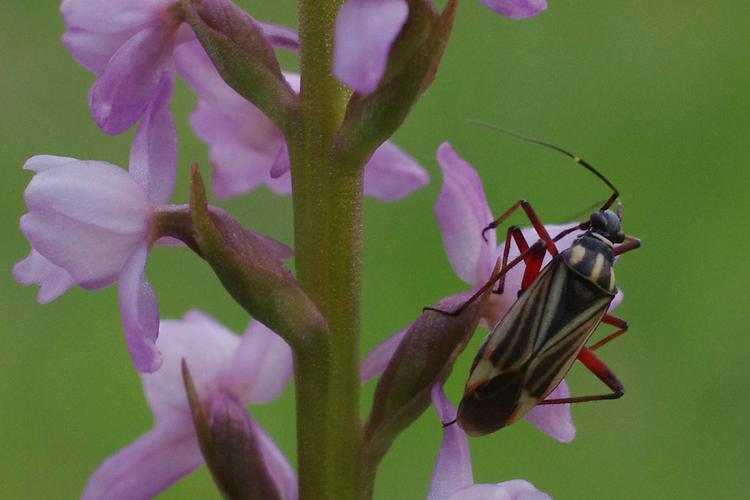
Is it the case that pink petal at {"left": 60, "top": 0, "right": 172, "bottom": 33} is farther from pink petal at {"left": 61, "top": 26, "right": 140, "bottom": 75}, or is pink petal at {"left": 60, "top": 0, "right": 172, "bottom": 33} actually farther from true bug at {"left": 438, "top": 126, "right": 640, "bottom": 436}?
true bug at {"left": 438, "top": 126, "right": 640, "bottom": 436}

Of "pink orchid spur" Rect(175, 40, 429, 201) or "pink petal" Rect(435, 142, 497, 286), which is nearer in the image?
"pink petal" Rect(435, 142, 497, 286)

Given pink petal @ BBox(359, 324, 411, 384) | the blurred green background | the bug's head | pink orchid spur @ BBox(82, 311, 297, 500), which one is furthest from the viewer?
the blurred green background

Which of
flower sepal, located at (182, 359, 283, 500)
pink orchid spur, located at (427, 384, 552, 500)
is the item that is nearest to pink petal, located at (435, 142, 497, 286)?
pink orchid spur, located at (427, 384, 552, 500)

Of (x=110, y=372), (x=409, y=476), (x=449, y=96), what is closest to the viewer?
(x=409, y=476)

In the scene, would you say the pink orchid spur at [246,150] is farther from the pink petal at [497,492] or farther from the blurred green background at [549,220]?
the blurred green background at [549,220]

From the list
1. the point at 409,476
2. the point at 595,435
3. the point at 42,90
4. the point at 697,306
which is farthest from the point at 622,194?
the point at 42,90

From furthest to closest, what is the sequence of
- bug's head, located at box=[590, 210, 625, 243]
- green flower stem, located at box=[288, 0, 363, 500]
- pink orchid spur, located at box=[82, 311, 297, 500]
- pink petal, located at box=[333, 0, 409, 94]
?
bug's head, located at box=[590, 210, 625, 243] < pink orchid spur, located at box=[82, 311, 297, 500] < green flower stem, located at box=[288, 0, 363, 500] < pink petal, located at box=[333, 0, 409, 94]

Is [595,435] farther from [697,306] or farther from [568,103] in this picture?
[568,103]
